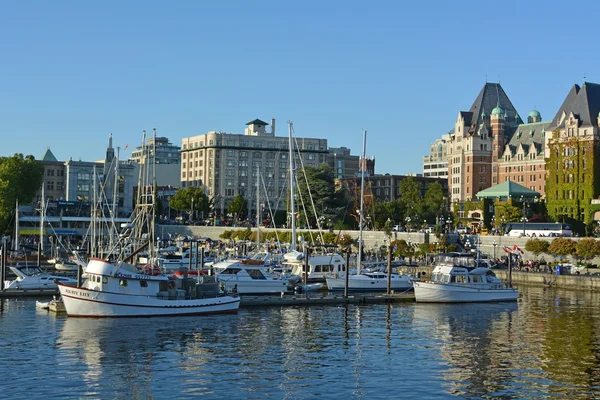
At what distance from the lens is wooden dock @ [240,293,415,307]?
246 ft

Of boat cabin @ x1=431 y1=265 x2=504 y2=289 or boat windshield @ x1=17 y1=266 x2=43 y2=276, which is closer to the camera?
boat cabin @ x1=431 y1=265 x2=504 y2=289

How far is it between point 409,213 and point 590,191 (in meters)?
35.2

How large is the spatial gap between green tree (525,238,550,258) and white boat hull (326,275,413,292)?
33.6m

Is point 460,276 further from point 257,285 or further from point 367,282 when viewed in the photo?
point 257,285

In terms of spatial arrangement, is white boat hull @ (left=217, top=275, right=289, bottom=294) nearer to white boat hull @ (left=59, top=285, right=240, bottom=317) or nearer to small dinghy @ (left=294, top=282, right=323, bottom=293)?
small dinghy @ (left=294, top=282, right=323, bottom=293)

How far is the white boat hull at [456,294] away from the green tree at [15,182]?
291 ft

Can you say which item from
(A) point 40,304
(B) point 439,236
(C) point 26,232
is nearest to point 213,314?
(A) point 40,304

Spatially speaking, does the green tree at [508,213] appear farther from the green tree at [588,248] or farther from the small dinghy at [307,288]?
the small dinghy at [307,288]

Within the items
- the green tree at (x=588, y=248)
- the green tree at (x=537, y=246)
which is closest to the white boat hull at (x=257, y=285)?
the green tree at (x=588, y=248)

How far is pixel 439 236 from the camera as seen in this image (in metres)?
133

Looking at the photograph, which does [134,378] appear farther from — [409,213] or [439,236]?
[409,213]

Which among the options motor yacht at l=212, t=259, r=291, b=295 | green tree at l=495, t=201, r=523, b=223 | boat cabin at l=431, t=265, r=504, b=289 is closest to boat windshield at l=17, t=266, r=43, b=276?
motor yacht at l=212, t=259, r=291, b=295

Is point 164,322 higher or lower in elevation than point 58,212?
lower

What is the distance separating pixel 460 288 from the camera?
8162 cm
